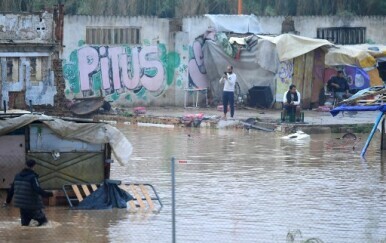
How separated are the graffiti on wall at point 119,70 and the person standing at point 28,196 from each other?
874 inches

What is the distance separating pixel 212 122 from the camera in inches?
1287

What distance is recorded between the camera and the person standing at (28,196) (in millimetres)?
15500

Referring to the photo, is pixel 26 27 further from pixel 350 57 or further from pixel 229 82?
pixel 350 57

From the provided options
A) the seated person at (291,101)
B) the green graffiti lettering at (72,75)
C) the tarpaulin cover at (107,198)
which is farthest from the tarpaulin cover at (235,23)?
the tarpaulin cover at (107,198)

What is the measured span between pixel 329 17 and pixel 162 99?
6.87 meters

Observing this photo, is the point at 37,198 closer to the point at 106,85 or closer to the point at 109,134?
the point at 109,134

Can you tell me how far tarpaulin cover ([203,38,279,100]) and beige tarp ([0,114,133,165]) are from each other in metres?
20.2

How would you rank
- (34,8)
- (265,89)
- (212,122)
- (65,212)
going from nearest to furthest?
(65,212)
(212,122)
(265,89)
(34,8)

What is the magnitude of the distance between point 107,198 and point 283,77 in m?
20.7

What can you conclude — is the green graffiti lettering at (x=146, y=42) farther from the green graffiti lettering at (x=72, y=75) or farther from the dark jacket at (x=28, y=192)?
the dark jacket at (x=28, y=192)

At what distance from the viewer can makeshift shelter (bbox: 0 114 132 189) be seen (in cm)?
1769

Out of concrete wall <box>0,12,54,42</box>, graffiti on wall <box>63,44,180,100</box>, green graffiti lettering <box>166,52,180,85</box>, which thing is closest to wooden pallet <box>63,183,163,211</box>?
concrete wall <box>0,12,54,42</box>

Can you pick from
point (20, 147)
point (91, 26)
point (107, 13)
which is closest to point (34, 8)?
point (107, 13)

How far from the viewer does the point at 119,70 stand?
38.7m
